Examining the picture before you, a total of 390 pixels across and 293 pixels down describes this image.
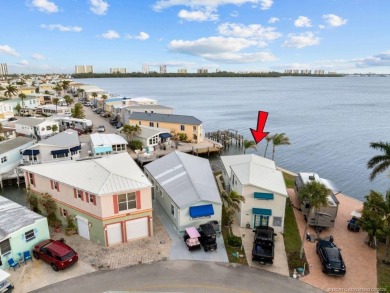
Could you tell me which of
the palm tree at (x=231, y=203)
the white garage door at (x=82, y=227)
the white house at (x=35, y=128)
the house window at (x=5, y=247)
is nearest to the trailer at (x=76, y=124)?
the white house at (x=35, y=128)

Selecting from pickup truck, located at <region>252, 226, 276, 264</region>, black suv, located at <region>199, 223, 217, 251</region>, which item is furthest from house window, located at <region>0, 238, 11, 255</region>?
pickup truck, located at <region>252, 226, 276, 264</region>

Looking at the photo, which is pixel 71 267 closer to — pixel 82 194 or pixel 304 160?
pixel 82 194

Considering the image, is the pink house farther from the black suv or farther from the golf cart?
the golf cart

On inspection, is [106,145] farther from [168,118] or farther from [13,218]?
[13,218]

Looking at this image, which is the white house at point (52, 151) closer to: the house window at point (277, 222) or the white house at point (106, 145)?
the white house at point (106, 145)

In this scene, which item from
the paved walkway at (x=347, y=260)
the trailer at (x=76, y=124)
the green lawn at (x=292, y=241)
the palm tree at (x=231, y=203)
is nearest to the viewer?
the paved walkway at (x=347, y=260)

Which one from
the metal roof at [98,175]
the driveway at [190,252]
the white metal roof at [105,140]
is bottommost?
the driveway at [190,252]

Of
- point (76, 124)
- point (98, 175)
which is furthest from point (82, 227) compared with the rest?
point (76, 124)
